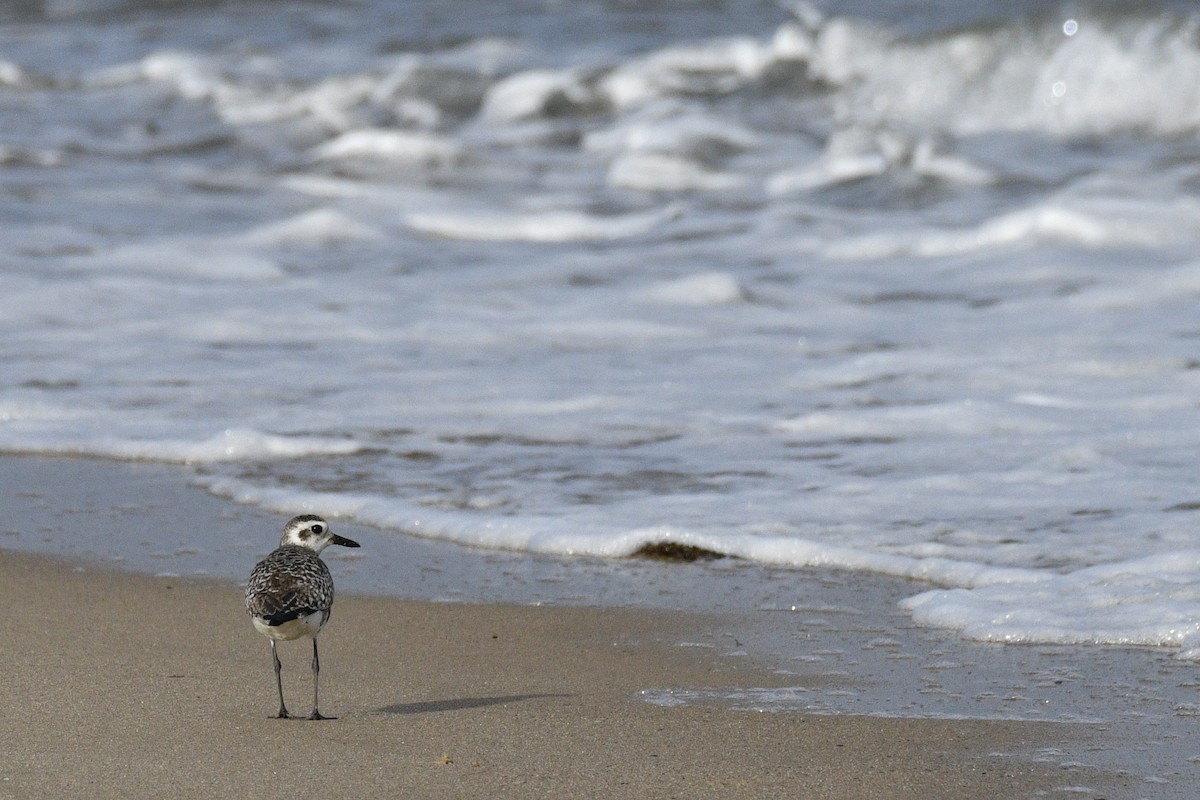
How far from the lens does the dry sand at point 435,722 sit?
124 inches

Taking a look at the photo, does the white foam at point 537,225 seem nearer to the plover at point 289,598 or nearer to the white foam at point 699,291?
the white foam at point 699,291

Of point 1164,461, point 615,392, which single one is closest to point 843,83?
point 615,392

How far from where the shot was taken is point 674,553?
4973 millimetres

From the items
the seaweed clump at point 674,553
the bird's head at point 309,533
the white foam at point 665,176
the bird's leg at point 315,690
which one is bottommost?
the seaweed clump at point 674,553

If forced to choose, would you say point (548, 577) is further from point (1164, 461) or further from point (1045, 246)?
point (1045, 246)

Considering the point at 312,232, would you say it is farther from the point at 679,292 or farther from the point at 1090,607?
the point at 1090,607

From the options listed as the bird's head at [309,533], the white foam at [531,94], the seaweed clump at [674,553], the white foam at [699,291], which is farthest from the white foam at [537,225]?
the bird's head at [309,533]

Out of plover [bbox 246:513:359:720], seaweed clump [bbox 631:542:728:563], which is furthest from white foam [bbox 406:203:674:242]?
plover [bbox 246:513:359:720]

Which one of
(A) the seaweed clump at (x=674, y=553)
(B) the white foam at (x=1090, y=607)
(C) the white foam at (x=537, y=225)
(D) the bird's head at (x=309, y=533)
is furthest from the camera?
(C) the white foam at (x=537, y=225)

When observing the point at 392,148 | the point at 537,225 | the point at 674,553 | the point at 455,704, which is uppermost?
the point at 392,148

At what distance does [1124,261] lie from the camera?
923 centimetres

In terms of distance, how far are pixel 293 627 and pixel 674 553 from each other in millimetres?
1711

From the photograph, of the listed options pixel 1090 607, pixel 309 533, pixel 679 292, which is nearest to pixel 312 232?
pixel 679 292

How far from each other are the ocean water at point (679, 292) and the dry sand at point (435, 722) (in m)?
0.77
